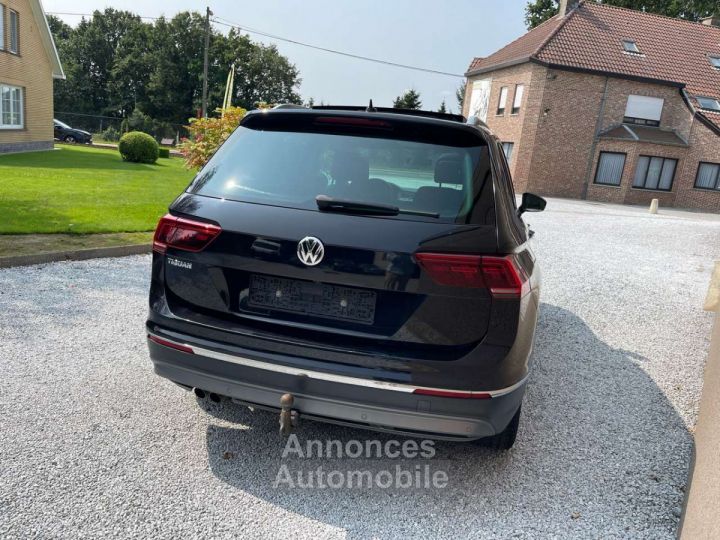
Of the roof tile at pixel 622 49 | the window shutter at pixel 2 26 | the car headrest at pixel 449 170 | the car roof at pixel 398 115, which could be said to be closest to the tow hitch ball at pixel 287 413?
the car headrest at pixel 449 170

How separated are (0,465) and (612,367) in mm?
4456

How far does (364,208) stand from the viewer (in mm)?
2592

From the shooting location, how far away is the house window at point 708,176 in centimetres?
2841

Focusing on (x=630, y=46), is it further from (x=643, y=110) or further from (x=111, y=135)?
(x=111, y=135)

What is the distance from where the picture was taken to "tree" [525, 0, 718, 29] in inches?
1528

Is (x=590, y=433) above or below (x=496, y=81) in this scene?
below

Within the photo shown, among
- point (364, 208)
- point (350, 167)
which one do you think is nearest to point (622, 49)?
point (350, 167)

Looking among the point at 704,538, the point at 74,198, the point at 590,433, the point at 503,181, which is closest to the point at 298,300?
the point at 503,181

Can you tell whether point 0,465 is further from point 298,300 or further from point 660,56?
point 660,56

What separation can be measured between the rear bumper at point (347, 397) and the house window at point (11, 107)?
2279 centimetres

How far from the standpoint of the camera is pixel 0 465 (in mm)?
2771

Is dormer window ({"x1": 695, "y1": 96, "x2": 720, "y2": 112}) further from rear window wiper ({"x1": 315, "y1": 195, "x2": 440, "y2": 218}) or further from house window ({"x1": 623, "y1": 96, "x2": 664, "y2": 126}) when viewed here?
rear window wiper ({"x1": 315, "y1": 195, "x2": 440, "y2": 218})

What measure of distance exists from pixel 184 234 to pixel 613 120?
99.1ft

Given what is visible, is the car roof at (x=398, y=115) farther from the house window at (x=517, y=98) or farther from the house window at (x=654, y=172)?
the house window at (x=654, y=172)
